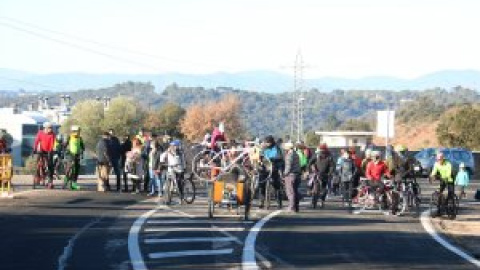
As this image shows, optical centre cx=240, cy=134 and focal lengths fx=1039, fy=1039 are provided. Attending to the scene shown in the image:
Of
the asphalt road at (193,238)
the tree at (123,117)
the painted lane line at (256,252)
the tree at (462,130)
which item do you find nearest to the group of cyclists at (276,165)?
the asphalt road at (193,238)

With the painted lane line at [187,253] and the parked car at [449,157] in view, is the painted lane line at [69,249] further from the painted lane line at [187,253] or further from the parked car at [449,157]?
the parked car at [449,157]

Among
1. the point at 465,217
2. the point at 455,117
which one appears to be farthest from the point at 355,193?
the point at 455,117

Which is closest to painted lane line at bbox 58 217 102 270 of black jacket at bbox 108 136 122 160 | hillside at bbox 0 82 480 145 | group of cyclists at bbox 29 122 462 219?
group of cyclists at bbox 29 122 462 219

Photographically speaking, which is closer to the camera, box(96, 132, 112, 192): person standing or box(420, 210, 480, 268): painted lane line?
box(420, 210, 480, 268): painted lane line

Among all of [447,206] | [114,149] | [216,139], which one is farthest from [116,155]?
[447,206]

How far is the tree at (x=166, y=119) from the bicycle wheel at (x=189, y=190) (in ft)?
203

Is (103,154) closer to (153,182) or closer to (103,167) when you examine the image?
(103,167)

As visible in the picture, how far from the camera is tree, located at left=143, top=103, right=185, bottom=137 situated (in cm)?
9397

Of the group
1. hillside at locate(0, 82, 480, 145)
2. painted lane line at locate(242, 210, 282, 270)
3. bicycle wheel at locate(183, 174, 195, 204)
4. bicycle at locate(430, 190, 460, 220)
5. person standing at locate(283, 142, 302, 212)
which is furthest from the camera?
hillside at locate(0, 82, 480, 145)

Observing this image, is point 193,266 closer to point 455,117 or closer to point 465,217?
point 465,217

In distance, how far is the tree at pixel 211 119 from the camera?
303 ft

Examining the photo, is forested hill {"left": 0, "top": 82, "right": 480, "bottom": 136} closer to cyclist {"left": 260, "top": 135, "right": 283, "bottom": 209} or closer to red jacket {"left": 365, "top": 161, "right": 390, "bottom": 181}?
red jacket {"left": 365, "top": 161, "right": 390, "bottom": 181}

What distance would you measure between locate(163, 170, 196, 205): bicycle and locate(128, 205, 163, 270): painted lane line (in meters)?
3.29

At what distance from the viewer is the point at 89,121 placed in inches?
3775
